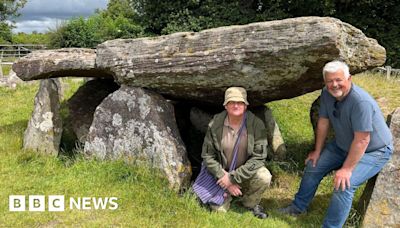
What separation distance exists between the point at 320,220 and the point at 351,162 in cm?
102

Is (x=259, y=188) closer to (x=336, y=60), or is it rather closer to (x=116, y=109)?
(x=336, y=60)

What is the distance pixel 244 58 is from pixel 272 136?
2.33 metres

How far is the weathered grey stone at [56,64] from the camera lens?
6616mm

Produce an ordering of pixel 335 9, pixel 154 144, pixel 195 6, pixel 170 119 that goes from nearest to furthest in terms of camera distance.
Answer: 1. pixel 154 144
2. pixel 170 119
3. pixel 335 9
4. pixel 195 6

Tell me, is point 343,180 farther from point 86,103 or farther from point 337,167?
point 86,103

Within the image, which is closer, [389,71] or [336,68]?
[336,68]

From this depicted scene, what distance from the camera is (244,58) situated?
5.25 metres

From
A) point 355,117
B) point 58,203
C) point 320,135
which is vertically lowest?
point 58,203

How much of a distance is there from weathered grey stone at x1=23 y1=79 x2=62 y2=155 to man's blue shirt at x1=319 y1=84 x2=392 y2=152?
439cm

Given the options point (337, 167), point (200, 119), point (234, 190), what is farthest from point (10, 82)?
point (337, 167)

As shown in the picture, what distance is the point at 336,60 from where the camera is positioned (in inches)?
189

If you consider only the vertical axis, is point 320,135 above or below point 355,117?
below

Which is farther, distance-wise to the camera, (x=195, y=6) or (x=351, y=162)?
(x=195, y=6)

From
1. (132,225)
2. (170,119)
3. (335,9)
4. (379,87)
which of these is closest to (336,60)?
(170,119)
